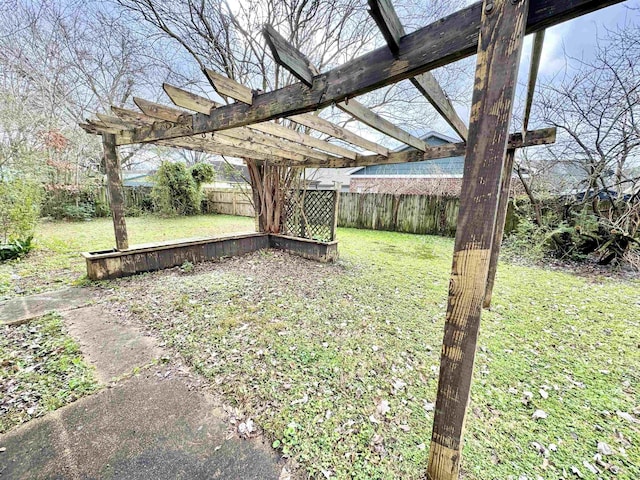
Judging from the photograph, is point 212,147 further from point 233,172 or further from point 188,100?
point 188,100

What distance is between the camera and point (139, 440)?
1.39m

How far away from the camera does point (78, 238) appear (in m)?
6.03

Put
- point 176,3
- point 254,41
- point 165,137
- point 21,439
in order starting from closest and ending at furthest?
point 21,439, point 165,137, point 176,3, point 254,41

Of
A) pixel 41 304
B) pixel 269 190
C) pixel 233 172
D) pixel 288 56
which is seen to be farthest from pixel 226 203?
pixel 288 56

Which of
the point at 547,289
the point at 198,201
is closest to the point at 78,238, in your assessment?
the point at 198,201

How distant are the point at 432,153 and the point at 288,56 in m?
2.97

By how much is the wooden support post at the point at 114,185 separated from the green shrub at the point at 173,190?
7106 millimetres

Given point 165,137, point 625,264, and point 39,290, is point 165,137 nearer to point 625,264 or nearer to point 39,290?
point 39,290

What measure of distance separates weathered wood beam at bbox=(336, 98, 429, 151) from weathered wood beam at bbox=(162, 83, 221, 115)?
3.80 feet

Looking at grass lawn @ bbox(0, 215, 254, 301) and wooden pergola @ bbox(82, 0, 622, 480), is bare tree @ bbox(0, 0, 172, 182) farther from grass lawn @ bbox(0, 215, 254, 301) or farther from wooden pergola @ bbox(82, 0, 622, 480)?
wooden pergola @ bbox(82, 0, 622, 480)

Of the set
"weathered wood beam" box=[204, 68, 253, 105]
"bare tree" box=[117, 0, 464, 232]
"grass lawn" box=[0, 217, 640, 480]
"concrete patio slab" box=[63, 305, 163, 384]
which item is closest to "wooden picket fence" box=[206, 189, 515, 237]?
"bare tree" box=[117, 0, 464, 232]

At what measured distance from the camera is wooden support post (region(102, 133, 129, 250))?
135 inches

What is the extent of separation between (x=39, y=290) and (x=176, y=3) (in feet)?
16.2

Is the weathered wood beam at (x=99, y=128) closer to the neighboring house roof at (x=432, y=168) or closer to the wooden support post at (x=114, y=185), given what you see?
the wooden support post at (x=114, y=185)
